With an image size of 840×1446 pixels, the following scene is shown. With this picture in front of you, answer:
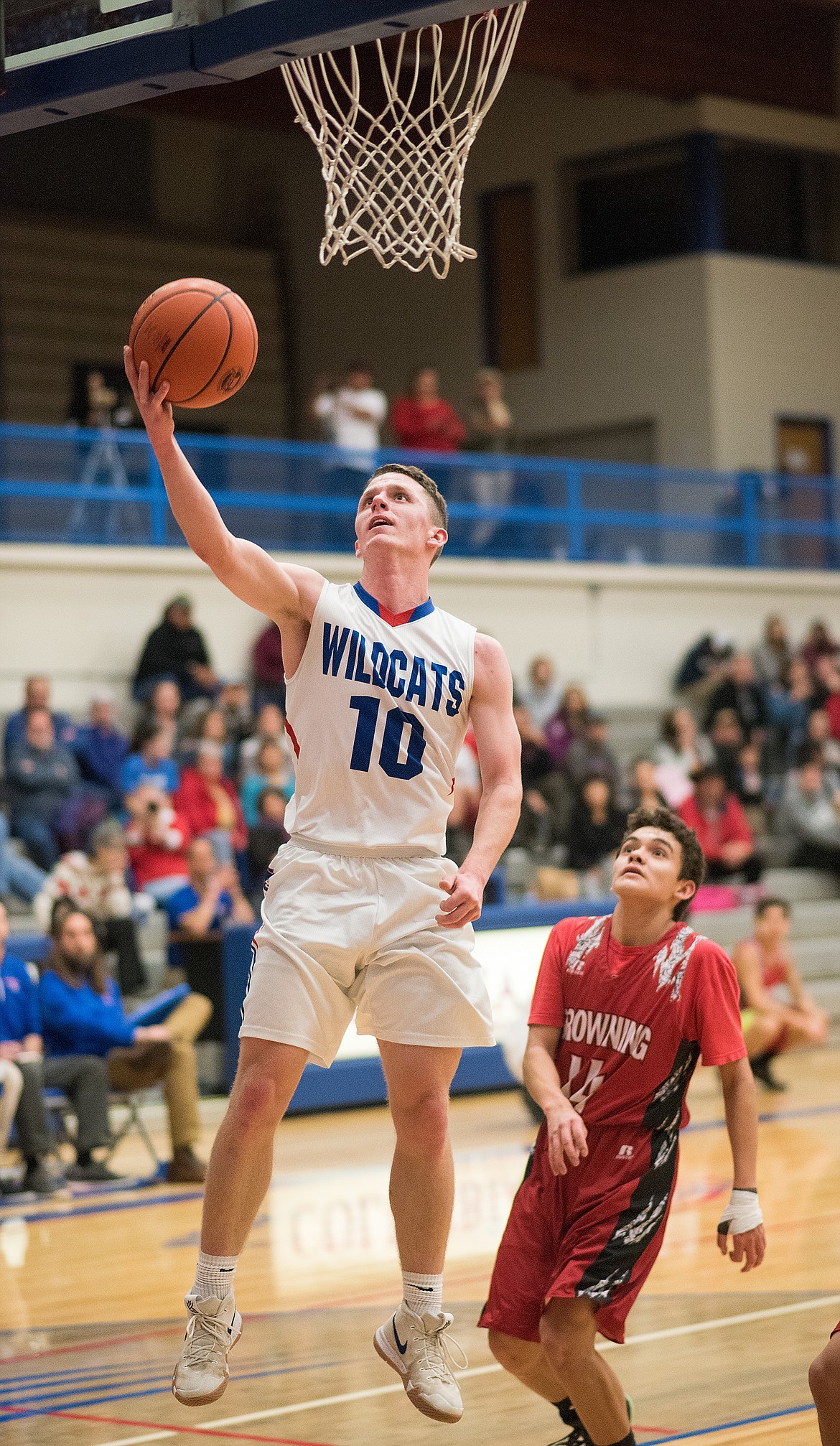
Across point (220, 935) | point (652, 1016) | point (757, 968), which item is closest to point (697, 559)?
point (757, 968)

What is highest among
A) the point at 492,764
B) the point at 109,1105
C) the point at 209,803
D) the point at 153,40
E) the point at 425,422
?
the point at 153,40

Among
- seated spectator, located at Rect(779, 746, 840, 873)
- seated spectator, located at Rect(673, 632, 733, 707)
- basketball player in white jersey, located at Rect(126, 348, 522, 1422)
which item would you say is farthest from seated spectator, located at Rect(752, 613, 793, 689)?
basketball player in white jersey, located at Rect(126, 348, 522, 1422)

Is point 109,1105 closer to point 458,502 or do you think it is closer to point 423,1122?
point 423,1122

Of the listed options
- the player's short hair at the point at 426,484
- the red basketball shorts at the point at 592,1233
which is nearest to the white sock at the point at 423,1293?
the red basketball shorts at the point at 592,1233

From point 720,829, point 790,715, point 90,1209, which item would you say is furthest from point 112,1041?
point 790,715

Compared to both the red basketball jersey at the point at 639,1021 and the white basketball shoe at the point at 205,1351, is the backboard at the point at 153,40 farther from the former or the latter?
the white basketball shoe at the point at 205,1351

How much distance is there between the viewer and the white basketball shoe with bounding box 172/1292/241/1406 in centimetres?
433

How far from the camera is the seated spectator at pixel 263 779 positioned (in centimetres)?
1254

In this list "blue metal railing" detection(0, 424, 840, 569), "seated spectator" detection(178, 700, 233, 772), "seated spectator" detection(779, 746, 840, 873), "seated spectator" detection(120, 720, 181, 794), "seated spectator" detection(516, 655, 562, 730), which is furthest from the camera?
"seated spectator" detection(516, 655, 562, 730)

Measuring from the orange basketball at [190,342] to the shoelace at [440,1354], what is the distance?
7.41 ft

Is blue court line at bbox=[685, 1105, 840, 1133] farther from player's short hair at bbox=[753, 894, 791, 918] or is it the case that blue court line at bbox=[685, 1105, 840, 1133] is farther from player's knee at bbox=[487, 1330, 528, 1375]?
player's knee at bbox=[487, 1330, 528, 1375]

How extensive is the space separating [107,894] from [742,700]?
295 inches

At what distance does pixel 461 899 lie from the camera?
14.4ft

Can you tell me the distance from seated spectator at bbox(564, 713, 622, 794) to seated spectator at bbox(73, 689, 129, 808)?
3.59m
